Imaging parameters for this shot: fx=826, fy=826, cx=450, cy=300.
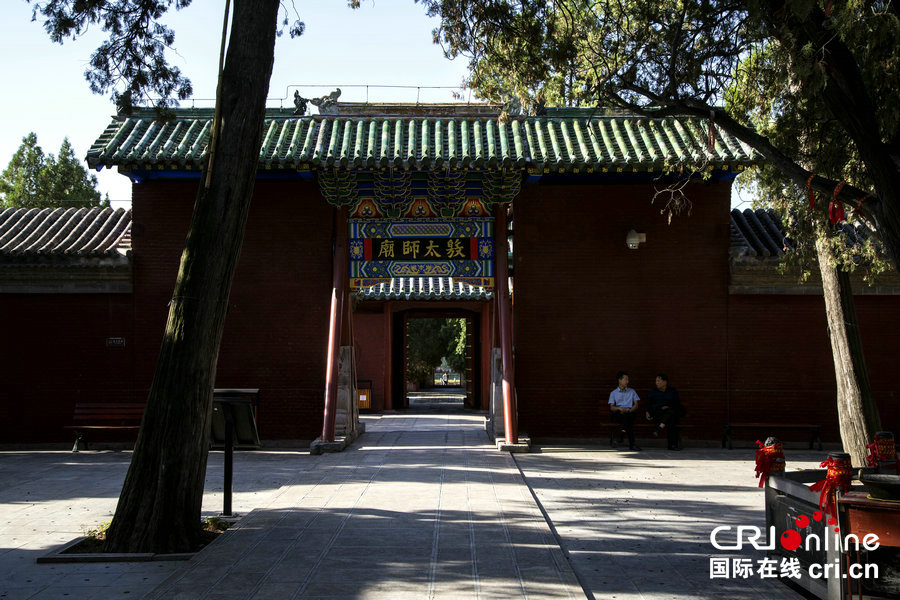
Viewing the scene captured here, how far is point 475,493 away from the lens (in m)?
8.31

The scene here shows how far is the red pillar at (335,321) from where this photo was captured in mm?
11852

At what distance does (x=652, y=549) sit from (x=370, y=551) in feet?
6.98

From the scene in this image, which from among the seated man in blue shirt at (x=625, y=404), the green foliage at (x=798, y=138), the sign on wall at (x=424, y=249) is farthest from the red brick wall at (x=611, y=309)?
the green foliage at (x=798, y=138)

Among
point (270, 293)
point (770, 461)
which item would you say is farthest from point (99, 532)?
point (270, 293)

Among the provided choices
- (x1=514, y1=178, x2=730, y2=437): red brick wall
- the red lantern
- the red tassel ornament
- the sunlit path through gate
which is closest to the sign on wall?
(x1=514, y1=178, x2=730, y2=437): red brick wall

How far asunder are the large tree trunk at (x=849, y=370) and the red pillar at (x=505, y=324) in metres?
4.48

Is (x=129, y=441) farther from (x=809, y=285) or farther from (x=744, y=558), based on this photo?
(x=809, y=285)

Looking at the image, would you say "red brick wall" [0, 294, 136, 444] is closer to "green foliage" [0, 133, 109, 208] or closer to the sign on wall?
the sign on wall

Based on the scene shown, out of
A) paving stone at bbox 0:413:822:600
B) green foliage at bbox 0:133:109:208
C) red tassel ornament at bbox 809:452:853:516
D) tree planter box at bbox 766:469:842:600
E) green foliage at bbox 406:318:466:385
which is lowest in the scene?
paving stone at bbox 0:413:822:600

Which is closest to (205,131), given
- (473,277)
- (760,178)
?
(473,277)

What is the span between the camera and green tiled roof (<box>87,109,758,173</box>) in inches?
460

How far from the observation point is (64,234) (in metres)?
14.8

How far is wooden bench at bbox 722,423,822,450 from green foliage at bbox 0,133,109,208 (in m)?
24.8

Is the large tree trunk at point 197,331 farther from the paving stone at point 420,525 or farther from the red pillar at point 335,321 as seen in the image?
the red pillar at point 335,321
